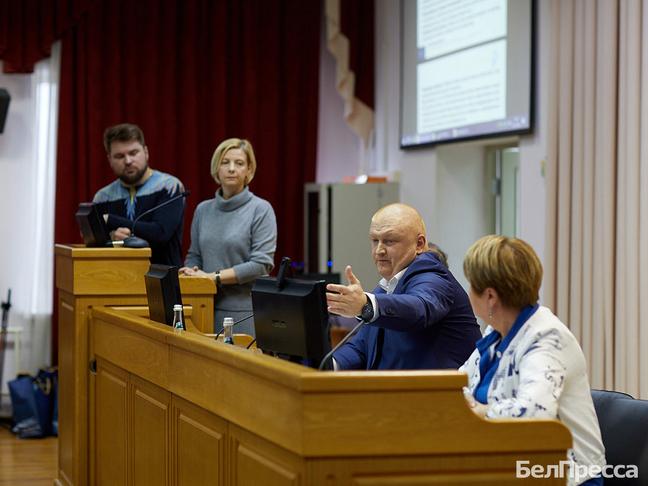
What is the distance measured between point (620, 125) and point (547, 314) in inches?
118

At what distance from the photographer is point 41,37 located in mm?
7047

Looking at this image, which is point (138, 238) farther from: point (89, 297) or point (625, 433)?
point (625, 433)

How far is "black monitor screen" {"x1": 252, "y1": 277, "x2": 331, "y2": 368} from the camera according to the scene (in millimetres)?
2350

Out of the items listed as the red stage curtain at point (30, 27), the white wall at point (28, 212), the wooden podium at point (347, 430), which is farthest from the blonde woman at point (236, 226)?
the red stage curtain at point (30, 27)

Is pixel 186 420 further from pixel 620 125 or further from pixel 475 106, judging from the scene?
pixel 475 106

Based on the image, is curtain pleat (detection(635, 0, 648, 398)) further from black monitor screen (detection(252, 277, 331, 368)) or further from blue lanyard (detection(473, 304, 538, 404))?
black monitor screen (detection(252, 277, 331, 368))

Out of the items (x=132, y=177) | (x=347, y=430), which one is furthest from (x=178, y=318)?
(x=132, y=177)

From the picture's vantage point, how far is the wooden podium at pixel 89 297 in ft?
13.1

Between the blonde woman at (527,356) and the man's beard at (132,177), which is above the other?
the man's beard at (132,177)

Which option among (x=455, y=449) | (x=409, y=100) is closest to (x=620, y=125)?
(x=409, y=100)

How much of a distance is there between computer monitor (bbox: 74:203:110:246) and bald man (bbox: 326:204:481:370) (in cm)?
149

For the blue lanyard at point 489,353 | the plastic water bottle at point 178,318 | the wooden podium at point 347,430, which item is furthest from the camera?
the plastic water bottle at point 178,318

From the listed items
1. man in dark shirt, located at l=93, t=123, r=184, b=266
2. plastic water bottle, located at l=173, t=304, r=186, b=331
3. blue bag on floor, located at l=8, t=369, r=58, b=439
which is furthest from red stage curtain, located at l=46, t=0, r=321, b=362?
plastic water bottle, located at l=173, t=304, r=186, b=331
